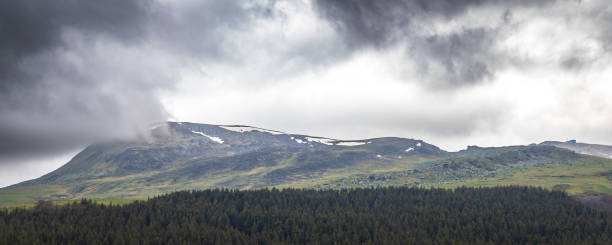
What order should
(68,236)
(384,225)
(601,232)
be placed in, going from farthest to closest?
(384,225)
(601,232)
(68,236)

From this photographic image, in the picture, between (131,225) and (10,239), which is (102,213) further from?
(10,239)

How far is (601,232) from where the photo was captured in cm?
17338

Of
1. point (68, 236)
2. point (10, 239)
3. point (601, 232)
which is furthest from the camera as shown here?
point (601, 232)

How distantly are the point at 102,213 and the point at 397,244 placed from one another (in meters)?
141

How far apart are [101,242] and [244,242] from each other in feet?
176

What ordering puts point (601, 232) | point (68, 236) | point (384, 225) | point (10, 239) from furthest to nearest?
point (384, 225), point (601, 232), point (68, 236), point (10, 239)

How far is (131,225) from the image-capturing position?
18325cm

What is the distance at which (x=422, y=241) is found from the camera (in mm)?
161375

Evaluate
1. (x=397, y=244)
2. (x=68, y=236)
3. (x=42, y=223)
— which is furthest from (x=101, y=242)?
(x=397, y=244)

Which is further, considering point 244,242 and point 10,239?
point 244,242

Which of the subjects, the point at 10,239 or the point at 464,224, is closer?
the point at 10,239

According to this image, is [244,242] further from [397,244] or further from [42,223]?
[42,223]

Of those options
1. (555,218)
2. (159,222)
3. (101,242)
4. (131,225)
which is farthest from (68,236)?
(555,218)

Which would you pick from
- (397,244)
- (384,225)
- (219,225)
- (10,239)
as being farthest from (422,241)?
(10,239)
